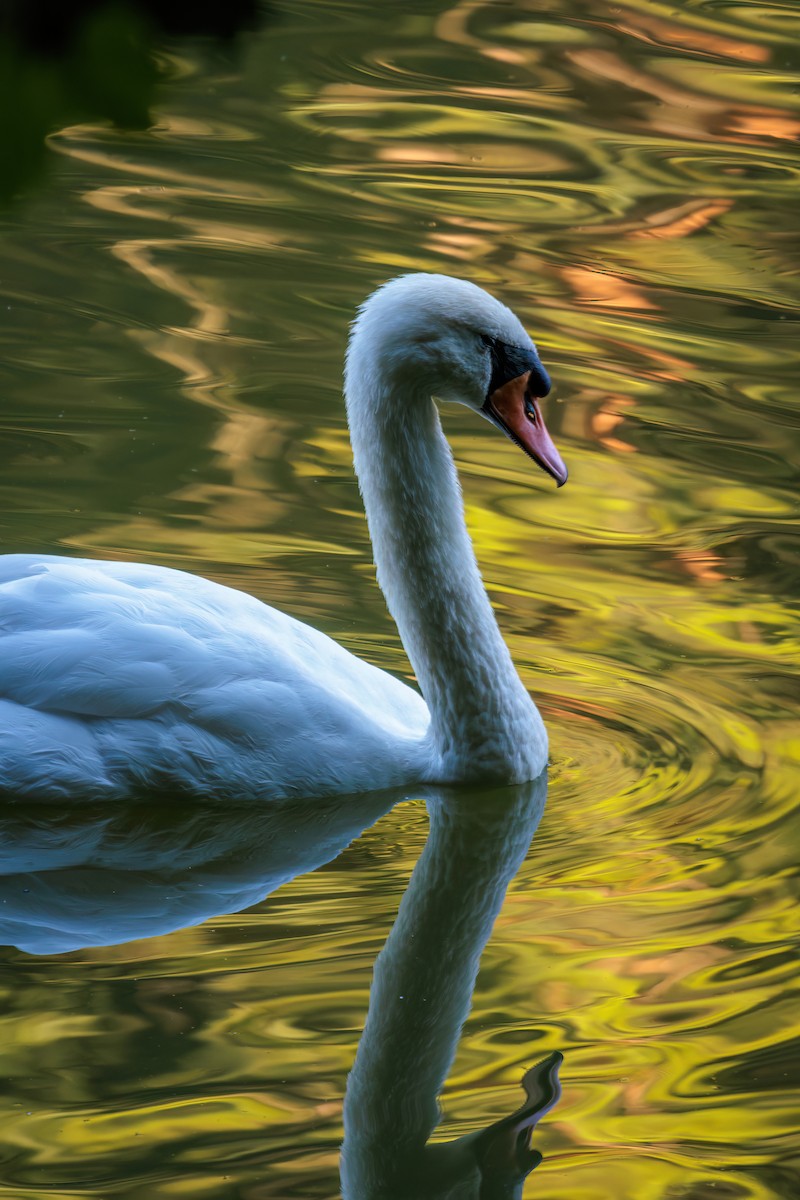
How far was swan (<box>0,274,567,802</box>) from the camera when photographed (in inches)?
213

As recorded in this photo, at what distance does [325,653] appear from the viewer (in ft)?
19.1

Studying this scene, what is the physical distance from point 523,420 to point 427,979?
1.70m

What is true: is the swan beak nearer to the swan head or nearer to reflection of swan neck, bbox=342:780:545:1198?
the swan head

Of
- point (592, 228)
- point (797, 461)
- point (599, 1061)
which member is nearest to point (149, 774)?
point (599, 1061)

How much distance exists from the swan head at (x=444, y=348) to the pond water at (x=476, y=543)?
1.20 meters

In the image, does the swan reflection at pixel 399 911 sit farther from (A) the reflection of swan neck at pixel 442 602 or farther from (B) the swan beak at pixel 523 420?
(B) the swan beak at pixel 523 420

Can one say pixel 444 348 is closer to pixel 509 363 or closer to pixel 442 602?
pixel 509 363

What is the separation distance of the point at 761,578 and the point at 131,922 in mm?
3125

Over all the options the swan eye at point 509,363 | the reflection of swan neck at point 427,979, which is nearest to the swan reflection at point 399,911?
the reflection of swan neck at point 427,979

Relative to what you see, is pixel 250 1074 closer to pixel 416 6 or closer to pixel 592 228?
pixel 592 228

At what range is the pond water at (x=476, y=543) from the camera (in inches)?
172

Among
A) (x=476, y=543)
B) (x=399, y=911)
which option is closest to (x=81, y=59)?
(x=476, y=543)

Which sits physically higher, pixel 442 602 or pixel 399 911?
pixel 442 602

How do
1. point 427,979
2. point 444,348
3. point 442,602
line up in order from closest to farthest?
point 427,979, point 444,348, point 442,602
